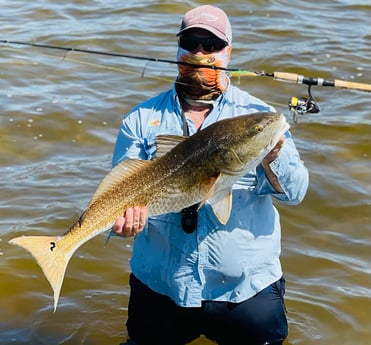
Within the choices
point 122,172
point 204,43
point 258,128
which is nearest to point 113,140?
point 204,43

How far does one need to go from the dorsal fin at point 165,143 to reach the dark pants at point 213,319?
0.90 m

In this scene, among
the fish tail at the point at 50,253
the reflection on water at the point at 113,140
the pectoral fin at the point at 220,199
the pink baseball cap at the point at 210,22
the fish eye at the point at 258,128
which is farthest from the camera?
the reflection on water at the point at 113,140

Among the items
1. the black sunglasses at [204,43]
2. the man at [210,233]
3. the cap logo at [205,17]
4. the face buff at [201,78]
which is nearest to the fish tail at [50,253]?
the man at [210,233]

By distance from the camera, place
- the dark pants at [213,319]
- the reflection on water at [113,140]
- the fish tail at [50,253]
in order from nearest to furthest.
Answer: the fish tail at [50,253] → the dark pants at [213,319] → the reflection on water at [113,140]

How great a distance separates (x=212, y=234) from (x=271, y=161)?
1.77 feet

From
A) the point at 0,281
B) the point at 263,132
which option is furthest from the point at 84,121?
the point at 263,132

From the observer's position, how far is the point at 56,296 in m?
3.85

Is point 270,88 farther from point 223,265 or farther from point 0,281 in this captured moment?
point 223,265

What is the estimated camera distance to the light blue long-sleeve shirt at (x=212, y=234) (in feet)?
13.1

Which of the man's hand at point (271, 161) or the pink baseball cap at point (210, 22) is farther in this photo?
the pink baseball cap at point (210, 22)

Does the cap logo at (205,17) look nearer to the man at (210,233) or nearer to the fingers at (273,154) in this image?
the man at (210,233)

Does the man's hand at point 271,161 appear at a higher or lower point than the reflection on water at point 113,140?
higher

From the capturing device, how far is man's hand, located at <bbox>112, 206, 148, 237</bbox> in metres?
3.70

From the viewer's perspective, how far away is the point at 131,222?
370 cm
